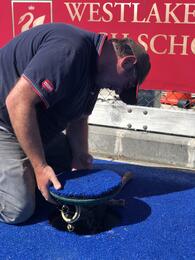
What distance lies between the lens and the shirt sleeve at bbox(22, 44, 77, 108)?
2428 millimetres

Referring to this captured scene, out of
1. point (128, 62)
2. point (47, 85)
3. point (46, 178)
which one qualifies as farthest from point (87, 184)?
point (128, 62)

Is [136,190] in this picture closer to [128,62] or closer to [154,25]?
[128,62]

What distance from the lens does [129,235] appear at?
271 cm

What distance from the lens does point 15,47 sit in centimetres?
274

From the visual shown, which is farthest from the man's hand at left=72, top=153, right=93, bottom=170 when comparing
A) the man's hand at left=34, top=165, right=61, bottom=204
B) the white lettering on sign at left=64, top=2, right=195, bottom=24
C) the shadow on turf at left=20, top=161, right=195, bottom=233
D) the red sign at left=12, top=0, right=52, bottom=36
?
the red sign at left=12, top=0, right=52, bottom=36

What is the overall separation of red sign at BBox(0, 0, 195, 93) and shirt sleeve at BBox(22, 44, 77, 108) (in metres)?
1.55

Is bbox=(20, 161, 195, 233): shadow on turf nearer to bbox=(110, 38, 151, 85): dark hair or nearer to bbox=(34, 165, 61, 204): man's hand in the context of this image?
bbox=(34, 165, 61, 204): man's hand

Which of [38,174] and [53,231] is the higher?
[38,174]

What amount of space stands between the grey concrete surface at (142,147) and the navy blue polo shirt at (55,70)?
1.17 meters

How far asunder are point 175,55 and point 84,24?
0.91 metres

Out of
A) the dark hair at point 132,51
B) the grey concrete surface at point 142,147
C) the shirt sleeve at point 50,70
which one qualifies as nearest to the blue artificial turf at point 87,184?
the shirt sleeve at point 50,70

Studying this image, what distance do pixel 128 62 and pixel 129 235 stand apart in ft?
→ 3.50

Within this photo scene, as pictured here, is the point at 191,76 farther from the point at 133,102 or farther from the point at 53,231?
the point at 53,231

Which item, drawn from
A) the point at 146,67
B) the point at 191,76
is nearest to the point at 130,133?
the point at 191,76
